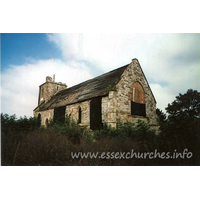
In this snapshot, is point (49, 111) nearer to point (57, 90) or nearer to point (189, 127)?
point (57, 90)

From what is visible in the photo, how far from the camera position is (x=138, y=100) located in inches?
501

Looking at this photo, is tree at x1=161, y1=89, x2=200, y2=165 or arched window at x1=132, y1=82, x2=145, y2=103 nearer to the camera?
tree at x1=161, y1=89, x2=200, y2=165

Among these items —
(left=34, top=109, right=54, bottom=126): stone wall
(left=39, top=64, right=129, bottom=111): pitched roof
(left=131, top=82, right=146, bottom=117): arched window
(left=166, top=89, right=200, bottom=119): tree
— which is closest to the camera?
(left=166, top=89, right=200, bottom=119): tree

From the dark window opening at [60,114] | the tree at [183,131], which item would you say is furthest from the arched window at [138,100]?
the dark window opening at [60,114]

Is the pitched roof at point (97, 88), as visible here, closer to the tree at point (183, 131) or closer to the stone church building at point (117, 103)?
the stone church building at point (117, 103)

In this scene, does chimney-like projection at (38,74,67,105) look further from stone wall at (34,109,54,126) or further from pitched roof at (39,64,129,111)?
pitched roof at (39,64,129,111)

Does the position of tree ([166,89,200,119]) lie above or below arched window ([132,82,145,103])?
below

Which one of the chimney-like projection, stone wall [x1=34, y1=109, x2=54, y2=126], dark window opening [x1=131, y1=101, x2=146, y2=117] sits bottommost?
stone wall [x1=34, y1=109, x2=54, y2=126]

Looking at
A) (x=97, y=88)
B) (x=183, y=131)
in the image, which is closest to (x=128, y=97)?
(x=97, y=88)

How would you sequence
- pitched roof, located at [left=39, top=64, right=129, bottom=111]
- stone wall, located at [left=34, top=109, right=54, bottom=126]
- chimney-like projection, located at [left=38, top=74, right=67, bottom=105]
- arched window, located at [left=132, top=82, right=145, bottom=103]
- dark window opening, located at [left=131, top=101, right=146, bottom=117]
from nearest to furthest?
pitched roof, located at [left=39, top=64, right=129, bottom=111]
dark window opening, located at [left=131, top=101, right=146, bottom=117]
arched window, located at [left=132, top=82, right=145, bottom=103]
stone wall, located at [left=34, top=109, right=54, bottom=126]
chimney-like projection, located at [left=38, top=74, right=67, bottom=105]

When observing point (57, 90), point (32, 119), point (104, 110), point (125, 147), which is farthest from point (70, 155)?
point (57, 90)

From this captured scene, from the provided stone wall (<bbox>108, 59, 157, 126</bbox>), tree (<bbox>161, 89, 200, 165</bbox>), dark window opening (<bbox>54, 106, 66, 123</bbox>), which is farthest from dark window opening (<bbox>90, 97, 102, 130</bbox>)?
tree (<bbox>161, 89, 200, 165</bbox>)

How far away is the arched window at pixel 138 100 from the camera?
1223cm

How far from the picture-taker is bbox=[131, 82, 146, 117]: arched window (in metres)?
12.2
